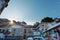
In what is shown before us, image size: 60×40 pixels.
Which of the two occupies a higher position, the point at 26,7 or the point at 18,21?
Result: the point at 26,7

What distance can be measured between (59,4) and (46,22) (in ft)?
1.99

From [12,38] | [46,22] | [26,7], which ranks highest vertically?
[26,7]

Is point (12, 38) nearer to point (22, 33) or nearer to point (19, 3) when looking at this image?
point (22, 33)

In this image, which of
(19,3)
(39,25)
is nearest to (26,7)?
(19,3)

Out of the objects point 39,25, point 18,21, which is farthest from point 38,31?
point 18,21

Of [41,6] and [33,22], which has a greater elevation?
[41,6]

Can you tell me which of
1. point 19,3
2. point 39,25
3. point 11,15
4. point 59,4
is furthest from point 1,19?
point 59,4

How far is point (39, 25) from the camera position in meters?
5.66

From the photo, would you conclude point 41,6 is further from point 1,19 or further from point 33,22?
point 1,19

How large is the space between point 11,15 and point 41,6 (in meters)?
0.86

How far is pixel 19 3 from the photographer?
5.69 m

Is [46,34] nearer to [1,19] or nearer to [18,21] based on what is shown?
[18,21]

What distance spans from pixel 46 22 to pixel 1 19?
124 centimetres

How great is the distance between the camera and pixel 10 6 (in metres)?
5.75
